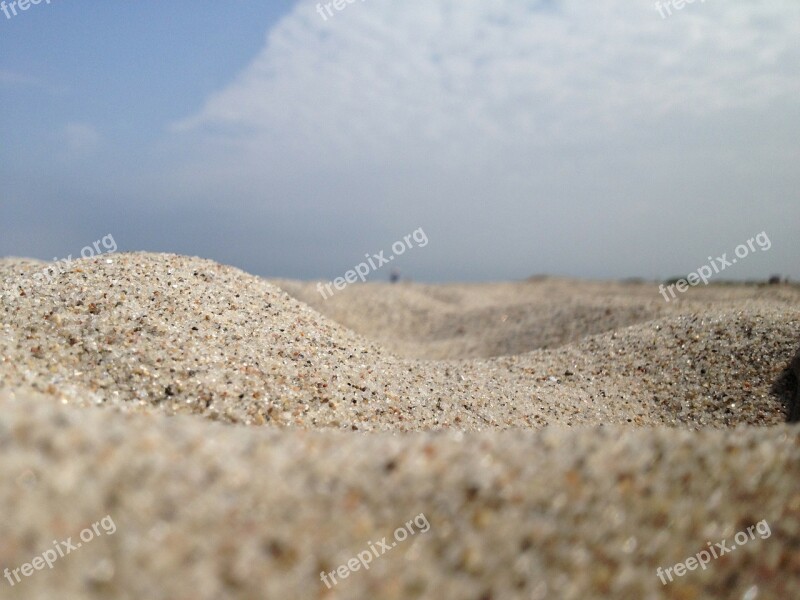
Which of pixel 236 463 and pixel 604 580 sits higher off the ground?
pixel 236 463

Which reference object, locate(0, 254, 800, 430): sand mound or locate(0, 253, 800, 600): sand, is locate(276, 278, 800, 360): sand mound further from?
locate(0, 253, 800, 600): sand

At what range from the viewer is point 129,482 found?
1.74 metres

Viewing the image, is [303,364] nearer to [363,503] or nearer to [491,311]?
[363,503]

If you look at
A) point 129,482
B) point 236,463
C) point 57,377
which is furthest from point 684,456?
point 57,377

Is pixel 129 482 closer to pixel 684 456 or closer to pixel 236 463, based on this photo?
pixel 236 463

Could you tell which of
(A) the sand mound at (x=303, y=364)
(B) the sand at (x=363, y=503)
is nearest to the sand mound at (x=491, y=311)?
(A) the sand mound at (x=303, y=364)

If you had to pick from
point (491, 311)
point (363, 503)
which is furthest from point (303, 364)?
point (491, 311)

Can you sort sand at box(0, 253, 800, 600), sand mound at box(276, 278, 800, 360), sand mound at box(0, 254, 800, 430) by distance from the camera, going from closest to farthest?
sand at box(0, 253, 800, 600), sand mound at box(0, 254, 800, 430), sand mound at box(276, 278, 800, 360)

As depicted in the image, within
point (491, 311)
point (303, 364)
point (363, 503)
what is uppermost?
point (491, 311)

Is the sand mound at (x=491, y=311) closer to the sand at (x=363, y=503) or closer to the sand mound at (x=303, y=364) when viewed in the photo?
the sand mound at (x=303, y=364)

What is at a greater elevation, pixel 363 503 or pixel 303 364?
pixel 303 364

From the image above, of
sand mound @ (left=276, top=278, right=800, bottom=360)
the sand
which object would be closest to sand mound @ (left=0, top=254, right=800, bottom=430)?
the sand

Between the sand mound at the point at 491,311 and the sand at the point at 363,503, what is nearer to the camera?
the sand at the point at 363,503

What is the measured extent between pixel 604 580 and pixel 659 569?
233mm
